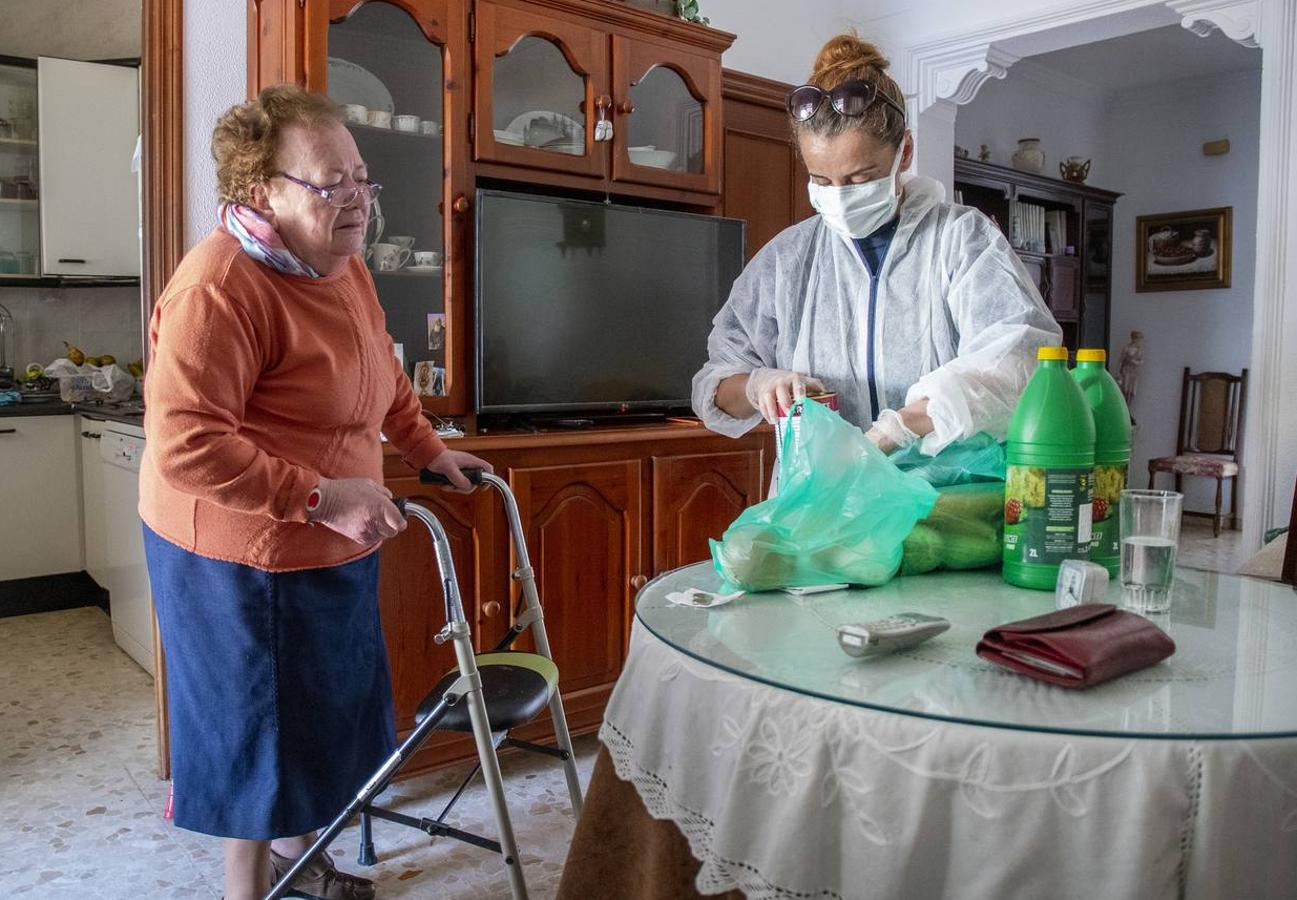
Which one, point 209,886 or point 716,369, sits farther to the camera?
point 209,886

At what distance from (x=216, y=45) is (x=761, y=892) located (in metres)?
2.50

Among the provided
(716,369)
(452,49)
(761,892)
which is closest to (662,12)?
(452,49)

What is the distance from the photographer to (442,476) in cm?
196

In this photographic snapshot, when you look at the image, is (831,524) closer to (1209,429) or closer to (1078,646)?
(1078,646)

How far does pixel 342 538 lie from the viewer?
1768mm

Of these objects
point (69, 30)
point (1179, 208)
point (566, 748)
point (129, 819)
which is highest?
point (69, 30)

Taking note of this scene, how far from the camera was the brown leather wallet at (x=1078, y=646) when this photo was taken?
0.91 m

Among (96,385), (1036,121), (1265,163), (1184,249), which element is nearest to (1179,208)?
(1184,249)

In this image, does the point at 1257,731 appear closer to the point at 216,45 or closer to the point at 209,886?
the point at 209,886

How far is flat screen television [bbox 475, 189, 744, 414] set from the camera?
280 cm

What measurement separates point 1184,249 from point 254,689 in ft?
24.3

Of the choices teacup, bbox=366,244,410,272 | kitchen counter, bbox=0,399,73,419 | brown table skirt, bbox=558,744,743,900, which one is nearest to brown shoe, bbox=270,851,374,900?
brown table skirt, bbox=558,744,743,900

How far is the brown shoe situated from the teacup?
145 centimetres

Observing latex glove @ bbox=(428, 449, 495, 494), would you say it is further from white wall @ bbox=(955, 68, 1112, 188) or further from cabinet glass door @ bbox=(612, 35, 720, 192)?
white wall @ bbox=(955, 68, 1112, 188)
